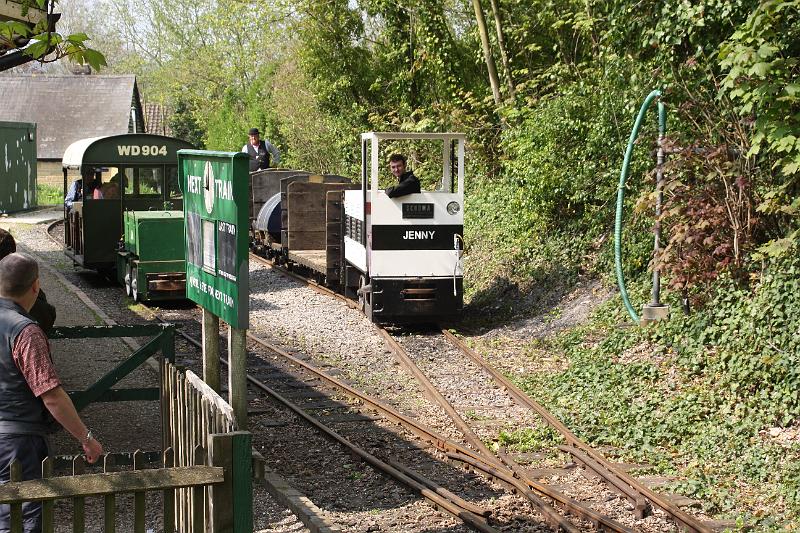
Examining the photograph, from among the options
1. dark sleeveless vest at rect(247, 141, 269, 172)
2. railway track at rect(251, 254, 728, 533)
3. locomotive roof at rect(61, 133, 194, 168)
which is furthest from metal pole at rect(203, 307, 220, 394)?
dark sleeveless vest at rect(247, 141, 269, 172)

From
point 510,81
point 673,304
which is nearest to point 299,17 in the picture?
point 510,81

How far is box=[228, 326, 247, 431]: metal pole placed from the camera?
648 cm

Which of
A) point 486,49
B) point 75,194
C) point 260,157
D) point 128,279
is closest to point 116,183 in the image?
point 75,194

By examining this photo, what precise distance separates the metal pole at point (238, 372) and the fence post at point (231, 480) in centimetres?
115

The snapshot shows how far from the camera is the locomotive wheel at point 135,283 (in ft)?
57.7

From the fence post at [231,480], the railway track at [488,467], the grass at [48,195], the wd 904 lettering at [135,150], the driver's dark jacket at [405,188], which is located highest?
the wd 904 lettering at [135,150]

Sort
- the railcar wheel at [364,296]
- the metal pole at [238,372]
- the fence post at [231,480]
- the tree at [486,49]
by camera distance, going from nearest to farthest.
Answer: the fence post at [231,480] → the metal pole at [238,372] → the railcar wheel at [364,296] → the tree at [486,49]

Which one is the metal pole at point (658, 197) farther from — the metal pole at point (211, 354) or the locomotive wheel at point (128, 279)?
the locomotive wheel at point (128, 279)

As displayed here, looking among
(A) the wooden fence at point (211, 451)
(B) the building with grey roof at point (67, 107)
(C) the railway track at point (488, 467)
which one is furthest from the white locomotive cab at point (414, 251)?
(B) the building with grey roof at point (67, 107)

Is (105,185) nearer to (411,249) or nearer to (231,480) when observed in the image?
(411,249)

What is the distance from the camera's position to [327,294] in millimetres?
18484

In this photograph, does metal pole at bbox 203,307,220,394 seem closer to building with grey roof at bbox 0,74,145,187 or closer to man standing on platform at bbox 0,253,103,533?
man standing on platform at bbox 0,253,103,533

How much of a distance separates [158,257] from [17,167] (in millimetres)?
23312

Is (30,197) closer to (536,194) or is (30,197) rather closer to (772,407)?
(536,194)
